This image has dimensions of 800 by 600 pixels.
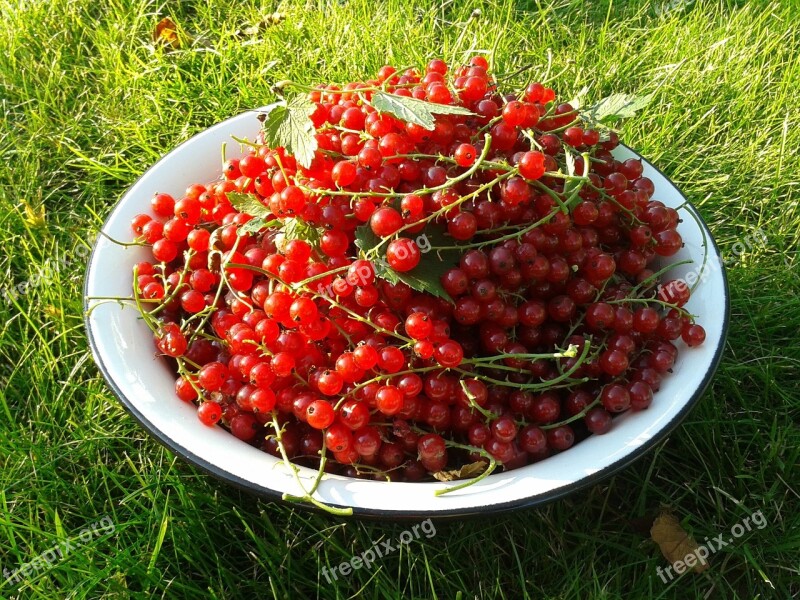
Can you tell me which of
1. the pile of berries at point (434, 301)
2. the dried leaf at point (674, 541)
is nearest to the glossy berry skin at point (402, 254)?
the pile of berries at point (434, 301)

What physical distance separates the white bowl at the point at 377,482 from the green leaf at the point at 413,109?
42cm

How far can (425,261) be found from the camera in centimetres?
83

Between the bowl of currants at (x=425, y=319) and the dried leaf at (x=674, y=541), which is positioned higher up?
the bowl of currants at (x=425, y=319)

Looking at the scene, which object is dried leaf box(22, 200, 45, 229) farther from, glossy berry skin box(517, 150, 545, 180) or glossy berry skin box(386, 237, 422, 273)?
glossy berry skin box(517, 150, 545, 180)

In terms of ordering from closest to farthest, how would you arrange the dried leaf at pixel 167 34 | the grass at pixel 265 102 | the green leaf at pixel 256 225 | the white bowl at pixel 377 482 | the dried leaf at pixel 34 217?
the white bowl at pixel 377 482 < the green leaf at pixel 256 225 < the grass at pixel 265 102 < the dried leaf at pixel 34 217 < the dried leaf at pixel 167 34

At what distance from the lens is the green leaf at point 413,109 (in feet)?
2.64

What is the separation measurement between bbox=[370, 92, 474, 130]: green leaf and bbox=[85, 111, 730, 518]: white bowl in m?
0.42

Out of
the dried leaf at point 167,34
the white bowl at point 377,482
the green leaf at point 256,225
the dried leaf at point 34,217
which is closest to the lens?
the white bowl at point 377,482

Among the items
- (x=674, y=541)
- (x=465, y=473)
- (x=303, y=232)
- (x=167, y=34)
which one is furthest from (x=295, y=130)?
(x=167, y=34)

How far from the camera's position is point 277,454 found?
862 millimetres

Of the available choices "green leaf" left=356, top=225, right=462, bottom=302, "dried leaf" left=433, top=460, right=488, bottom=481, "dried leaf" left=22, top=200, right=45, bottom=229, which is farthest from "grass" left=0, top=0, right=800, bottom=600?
"green leaf" left=356, top=225, right=462, bottom=302

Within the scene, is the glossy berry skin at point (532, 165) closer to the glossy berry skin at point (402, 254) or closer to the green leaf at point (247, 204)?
the glossy berry skin at point (402, 254)

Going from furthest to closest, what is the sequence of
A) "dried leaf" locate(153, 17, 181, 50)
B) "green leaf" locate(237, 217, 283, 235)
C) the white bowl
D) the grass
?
"dried leaf" locate(153, 17, 181, 50), the grass, "green leaf" locate(237, 217, 283, 235), the white bowl

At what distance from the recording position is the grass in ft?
3.27
